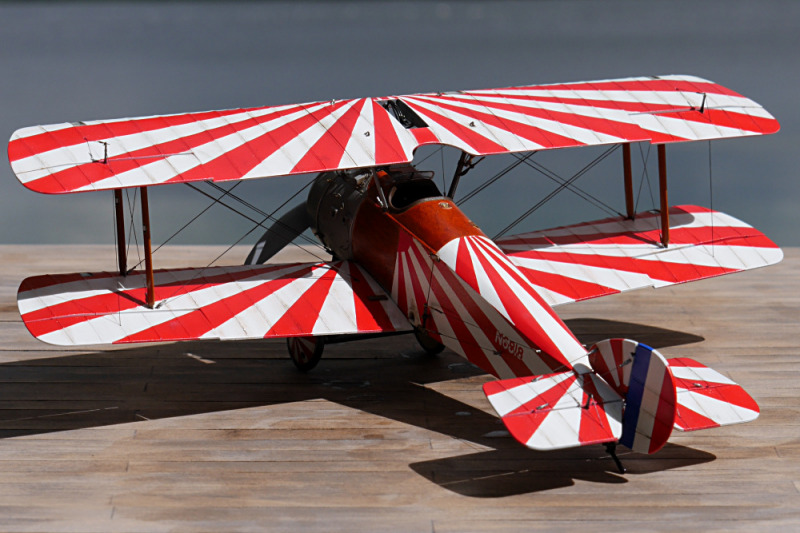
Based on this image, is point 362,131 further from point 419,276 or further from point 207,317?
point 207,317

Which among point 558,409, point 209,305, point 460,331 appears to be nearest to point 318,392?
point 209,305

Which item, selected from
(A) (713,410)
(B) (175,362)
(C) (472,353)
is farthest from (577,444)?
(B) (175,362)

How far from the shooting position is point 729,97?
381 inches

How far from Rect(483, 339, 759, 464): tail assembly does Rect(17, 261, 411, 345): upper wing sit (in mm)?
1988

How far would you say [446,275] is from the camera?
7.83m

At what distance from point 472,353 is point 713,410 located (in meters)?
1.86

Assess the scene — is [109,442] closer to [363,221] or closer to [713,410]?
[363,221]

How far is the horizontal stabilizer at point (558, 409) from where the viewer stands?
618cm

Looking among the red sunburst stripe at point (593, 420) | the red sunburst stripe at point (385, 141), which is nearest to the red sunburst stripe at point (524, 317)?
→ the red sunburst stripe at point (593, 420)

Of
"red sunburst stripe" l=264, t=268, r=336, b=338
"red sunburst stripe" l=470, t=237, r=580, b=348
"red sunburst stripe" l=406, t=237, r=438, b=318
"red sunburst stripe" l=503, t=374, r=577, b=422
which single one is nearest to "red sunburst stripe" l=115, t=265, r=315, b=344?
"red sunburst stripe" l=264, t=268, r=336, b=338

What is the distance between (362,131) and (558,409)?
9.66ft

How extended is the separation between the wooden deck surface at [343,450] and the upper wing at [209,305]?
2.27 ft

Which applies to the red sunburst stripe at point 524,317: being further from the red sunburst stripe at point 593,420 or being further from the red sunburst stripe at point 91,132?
the red sunburst stripe at point 91,132

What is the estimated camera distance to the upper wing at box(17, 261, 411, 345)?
7.60 meters
